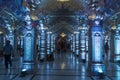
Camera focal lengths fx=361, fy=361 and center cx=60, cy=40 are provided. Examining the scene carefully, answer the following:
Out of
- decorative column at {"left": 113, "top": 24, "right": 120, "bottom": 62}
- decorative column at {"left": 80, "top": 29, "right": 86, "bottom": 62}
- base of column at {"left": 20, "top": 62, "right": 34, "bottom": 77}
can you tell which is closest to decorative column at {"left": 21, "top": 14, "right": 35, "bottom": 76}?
base of column at {"left": 20, "top": 62, "right": 34, "bottom": 77}

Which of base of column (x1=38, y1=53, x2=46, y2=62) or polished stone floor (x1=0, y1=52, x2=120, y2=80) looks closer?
polished stone floor (x1=0, y1=52, x2=120, y2=80)

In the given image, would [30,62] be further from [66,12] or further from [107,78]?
[66,12]

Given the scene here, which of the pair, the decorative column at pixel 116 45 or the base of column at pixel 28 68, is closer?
the base of column at pixel 28 68

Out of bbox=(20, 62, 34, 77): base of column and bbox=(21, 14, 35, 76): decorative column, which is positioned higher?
bbox=(21, 14, 35, 76): decorative column

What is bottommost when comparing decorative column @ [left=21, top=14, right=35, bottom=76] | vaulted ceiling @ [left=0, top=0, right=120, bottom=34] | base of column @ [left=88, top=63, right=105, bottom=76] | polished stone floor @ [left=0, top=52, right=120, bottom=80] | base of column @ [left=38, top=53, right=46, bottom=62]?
polished stone floor @ [left=0, top=52, right=120, bottom=80]

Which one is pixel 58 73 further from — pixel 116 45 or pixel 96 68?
pixel 116 45

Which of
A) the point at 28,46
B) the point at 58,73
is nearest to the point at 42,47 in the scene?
the point at 28,46

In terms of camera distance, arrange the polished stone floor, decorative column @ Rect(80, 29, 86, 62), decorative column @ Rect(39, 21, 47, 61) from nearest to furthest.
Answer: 1. the polished stone floor
2. decorative column @ Rect(39, 21, 47, 61)
3. decorative column @ Rect(80, 29, 86, 62)

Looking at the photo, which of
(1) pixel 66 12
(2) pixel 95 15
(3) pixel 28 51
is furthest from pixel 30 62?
(1) pixel 66 12

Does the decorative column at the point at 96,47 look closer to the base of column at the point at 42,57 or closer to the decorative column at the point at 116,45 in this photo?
the base of column at the point at 42,57

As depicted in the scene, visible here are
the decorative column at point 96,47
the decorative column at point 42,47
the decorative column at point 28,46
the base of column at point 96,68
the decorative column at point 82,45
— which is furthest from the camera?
the decorative column at point 82,45

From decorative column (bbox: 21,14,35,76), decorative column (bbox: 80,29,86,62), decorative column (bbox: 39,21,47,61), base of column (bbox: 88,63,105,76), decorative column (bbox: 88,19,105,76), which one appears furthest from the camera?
decorative column (bbox: 80,29,86,62)

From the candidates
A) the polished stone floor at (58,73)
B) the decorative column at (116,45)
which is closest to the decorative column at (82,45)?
the decorative column at (116,45)

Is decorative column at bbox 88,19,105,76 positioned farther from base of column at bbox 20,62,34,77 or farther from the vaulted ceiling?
base of column at bbox 20,62,34,77
